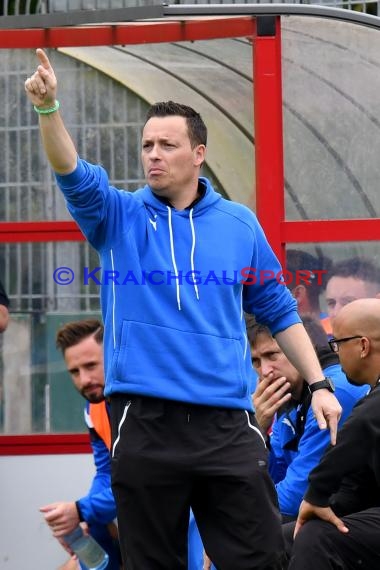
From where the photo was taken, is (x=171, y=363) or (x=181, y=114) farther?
(x=181, y=114)

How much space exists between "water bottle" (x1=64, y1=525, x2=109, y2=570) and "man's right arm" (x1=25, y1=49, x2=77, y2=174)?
2390 millimetres

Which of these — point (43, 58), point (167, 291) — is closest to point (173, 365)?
point (167, 291)

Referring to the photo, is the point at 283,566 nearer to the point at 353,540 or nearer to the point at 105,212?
the point at 353,540

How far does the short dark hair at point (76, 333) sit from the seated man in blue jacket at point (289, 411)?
786mm

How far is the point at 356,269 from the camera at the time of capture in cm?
547

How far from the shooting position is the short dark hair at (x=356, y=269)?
215 inches

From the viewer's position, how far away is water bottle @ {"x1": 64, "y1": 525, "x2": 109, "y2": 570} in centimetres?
529

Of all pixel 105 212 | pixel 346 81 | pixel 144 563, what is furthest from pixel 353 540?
pixel 346 81

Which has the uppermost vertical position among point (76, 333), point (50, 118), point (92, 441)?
point (50, 118)

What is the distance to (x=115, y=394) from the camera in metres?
3.52

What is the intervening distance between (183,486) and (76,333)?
2008 mm

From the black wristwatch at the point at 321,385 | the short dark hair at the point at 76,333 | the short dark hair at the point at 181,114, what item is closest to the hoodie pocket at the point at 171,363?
the black wristwatch at the point at 321,385

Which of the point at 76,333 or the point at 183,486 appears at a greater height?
the point at 76,333

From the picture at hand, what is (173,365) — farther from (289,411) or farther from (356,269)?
(356,269)
